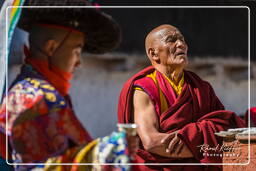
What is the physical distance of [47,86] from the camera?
4000mm

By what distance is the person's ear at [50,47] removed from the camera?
4086 mm

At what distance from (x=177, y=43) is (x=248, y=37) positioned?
0.51 meters

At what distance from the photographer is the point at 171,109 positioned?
13.7 feet

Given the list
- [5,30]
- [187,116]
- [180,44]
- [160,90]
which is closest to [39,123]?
[5,30]

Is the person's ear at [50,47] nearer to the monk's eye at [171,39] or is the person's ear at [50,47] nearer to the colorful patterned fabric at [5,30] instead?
the colorful patterned fabric at [5,30]

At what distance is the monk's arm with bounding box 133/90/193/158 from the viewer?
4.15 meters

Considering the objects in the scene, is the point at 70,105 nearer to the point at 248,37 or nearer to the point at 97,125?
the point at 97,125

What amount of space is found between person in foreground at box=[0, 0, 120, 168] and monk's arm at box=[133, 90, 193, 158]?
379 millimetres

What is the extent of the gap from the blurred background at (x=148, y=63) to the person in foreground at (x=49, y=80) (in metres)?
0.07

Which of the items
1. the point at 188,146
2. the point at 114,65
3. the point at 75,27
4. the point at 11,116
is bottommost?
the point at 188,146

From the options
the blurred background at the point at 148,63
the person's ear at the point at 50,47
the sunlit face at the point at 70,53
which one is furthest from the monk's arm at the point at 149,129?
the person's ear at the point at 50,47

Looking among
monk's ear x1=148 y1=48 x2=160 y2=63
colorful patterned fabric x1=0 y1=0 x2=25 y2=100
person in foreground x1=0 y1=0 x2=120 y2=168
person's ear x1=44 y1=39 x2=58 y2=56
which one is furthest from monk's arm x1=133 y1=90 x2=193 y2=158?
colorful patterned fabric x1=0 y1=0 x2=25 y2=100

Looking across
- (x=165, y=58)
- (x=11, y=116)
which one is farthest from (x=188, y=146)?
(x=11, y=116)

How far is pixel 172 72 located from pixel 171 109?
0.29 meters
